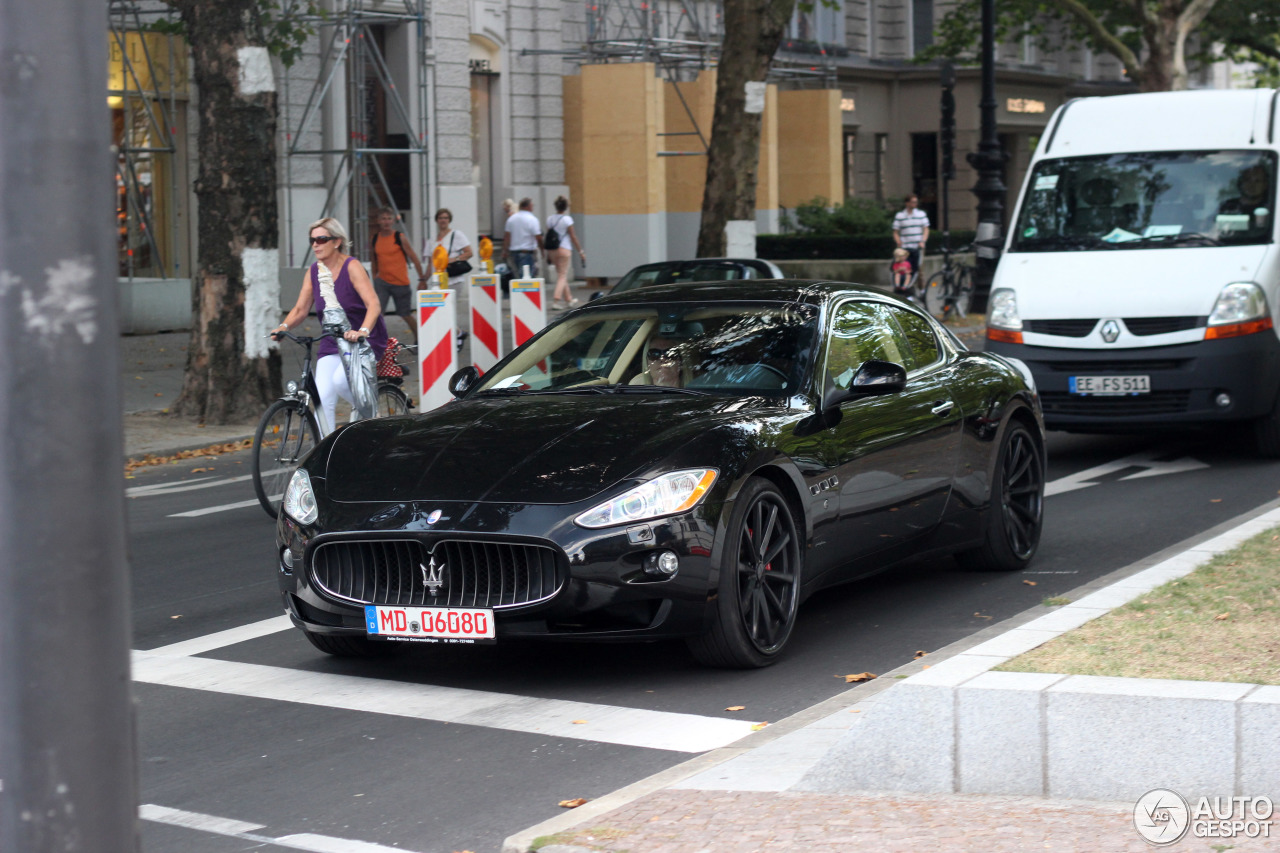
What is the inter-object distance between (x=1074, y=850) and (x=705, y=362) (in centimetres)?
360

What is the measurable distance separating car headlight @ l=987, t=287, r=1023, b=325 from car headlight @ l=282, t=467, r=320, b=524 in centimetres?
710

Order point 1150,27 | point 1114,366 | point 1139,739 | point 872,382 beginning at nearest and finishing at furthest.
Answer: point 1139,739 < point 872,382 < point 1114,366 < point 1150,27

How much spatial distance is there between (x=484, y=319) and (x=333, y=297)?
4367mm

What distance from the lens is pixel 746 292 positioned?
25.8 feet

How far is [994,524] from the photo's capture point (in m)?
8.50

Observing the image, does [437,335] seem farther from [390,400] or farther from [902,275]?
[902,275]

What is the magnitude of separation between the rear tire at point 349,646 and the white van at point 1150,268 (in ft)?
22.2

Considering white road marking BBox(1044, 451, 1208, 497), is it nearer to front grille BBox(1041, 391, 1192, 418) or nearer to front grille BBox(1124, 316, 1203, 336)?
→ front grille BBox(1041, 391, 1192, 418)

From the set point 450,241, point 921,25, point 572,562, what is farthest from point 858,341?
point 921,25

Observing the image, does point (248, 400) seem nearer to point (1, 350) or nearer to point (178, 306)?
point (178, 306)

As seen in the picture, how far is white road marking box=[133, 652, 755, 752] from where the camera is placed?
5.81 metres

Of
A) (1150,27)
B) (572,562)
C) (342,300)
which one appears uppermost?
(1150,27)

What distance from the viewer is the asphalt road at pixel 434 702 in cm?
510

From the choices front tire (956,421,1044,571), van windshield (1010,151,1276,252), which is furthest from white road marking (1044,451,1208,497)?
front tire (956,421,1044,571)
